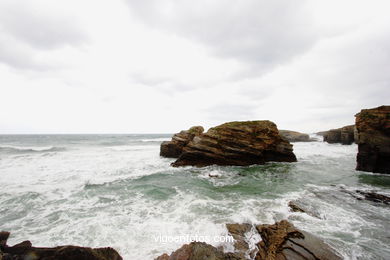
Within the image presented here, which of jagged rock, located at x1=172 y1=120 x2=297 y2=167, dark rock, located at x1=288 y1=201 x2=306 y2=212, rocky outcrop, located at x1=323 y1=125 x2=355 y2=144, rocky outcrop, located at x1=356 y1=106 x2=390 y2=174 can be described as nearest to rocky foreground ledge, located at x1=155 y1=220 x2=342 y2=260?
dark rock, located at x1=288 y1=201 x2=306 y2=212

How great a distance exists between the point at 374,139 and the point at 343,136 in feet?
93.3

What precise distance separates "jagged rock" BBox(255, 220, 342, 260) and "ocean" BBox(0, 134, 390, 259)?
803mm

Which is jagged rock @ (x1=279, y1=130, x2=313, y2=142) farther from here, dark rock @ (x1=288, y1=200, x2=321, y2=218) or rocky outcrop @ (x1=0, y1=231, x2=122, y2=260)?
rocky outcrop @ (x1=0, y1=231, x2=122, y2=260)

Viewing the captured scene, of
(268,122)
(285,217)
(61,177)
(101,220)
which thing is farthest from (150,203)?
(268,122)

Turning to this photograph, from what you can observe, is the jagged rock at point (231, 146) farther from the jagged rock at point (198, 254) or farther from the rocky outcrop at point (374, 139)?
the jagged rock at point (198, 254)

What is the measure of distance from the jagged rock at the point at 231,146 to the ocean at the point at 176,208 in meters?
3.55

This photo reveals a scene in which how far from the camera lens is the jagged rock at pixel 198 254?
428 cm

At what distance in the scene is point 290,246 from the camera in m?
4.66

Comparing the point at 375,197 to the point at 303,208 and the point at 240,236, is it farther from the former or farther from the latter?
the point at 240,236

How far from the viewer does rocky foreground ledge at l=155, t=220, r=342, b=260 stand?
439cm

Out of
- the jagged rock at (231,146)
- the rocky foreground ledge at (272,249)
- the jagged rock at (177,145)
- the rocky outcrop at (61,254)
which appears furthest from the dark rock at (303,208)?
the jagged rock at (177,145)

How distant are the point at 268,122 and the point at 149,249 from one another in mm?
17265

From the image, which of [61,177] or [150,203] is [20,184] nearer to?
[61,177]

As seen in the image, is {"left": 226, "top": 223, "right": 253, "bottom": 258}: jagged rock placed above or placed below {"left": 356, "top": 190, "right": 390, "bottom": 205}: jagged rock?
below
